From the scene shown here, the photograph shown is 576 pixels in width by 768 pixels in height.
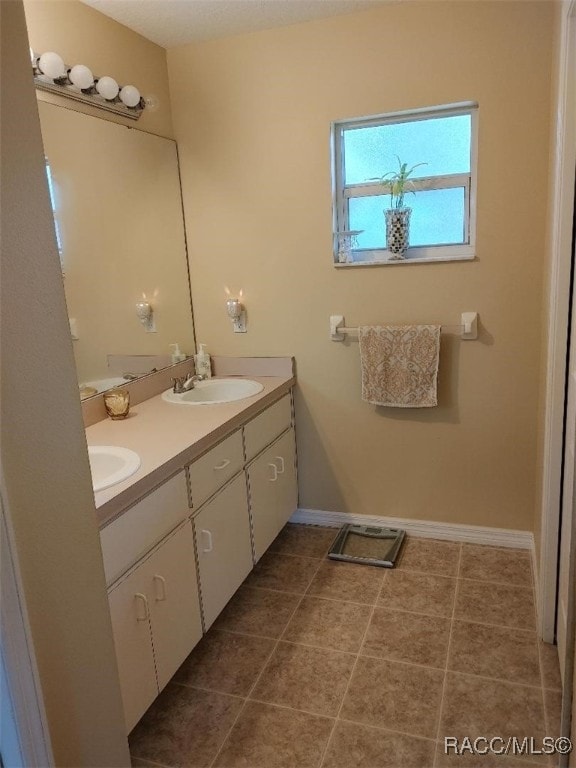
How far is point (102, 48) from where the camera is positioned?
7.30ft

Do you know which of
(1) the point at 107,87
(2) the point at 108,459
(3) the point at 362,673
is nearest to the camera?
(2) the point at 108,459

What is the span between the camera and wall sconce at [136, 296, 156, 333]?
8.17ft

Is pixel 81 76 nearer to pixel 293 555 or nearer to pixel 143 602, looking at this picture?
pixel 143 602

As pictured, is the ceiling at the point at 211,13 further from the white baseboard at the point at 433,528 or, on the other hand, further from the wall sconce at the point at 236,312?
the white baseboard at the point at 433,528

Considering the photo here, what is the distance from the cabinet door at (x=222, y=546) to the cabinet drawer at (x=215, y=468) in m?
0.04

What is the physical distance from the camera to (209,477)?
6.35 feet

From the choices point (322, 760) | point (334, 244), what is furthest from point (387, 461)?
point (322, 760)

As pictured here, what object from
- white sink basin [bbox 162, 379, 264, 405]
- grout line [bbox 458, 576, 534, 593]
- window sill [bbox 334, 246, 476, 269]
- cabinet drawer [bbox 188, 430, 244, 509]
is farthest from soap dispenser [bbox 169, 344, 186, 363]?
grout line [bbox 458, 576, 534, 593]

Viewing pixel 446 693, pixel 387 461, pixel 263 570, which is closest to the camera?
pixel 446 693

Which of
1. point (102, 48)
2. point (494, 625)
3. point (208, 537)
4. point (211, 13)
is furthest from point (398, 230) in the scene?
point (494, 625)

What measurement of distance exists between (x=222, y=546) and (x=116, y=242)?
1345 mm

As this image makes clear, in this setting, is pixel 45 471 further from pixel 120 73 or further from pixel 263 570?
pixel 120 73

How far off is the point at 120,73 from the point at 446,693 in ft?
8.90

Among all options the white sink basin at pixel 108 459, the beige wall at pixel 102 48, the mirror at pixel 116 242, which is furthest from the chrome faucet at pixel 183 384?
the beige wall at pixel 102 48
